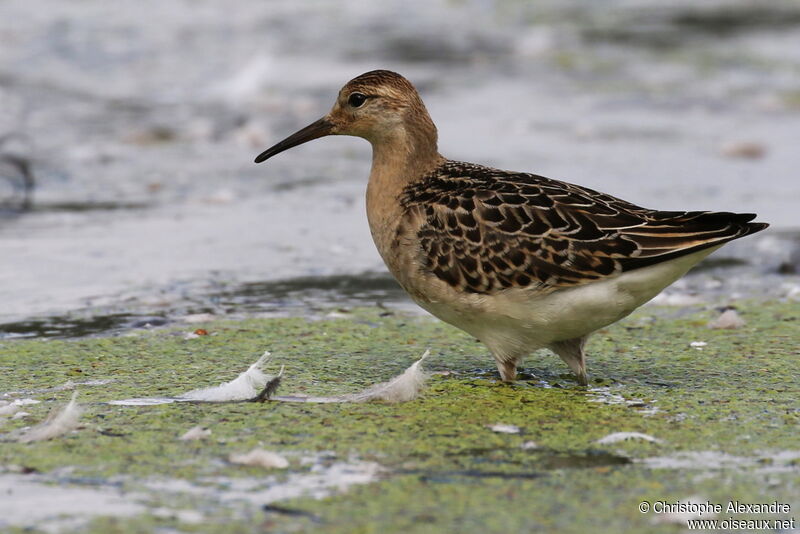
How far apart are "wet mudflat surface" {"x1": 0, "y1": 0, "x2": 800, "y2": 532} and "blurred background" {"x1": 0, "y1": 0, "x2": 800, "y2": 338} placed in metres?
0.04

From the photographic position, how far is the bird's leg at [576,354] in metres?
5.58

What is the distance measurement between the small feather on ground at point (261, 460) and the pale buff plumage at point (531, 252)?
4.95 ft

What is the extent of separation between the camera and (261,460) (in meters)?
4.32

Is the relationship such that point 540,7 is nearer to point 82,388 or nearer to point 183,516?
point 82,388

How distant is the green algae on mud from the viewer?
3.98 m

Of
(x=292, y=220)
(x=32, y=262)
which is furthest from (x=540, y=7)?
(x=32, y=262)

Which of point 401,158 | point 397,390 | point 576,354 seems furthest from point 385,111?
point 397,390

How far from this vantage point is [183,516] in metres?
3.85

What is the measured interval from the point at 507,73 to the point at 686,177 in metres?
4.02

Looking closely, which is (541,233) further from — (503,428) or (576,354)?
(503,428)

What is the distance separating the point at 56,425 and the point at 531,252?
2.17 metres

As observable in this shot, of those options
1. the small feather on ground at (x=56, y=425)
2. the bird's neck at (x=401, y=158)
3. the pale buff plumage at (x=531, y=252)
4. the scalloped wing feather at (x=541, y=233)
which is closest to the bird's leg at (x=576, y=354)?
the pale buff plumage at (x=531, y=252)

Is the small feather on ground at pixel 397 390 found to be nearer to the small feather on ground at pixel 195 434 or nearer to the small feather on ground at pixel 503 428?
the small feather on ground at pixel 503 428

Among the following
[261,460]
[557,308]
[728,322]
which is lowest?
[261,460]
